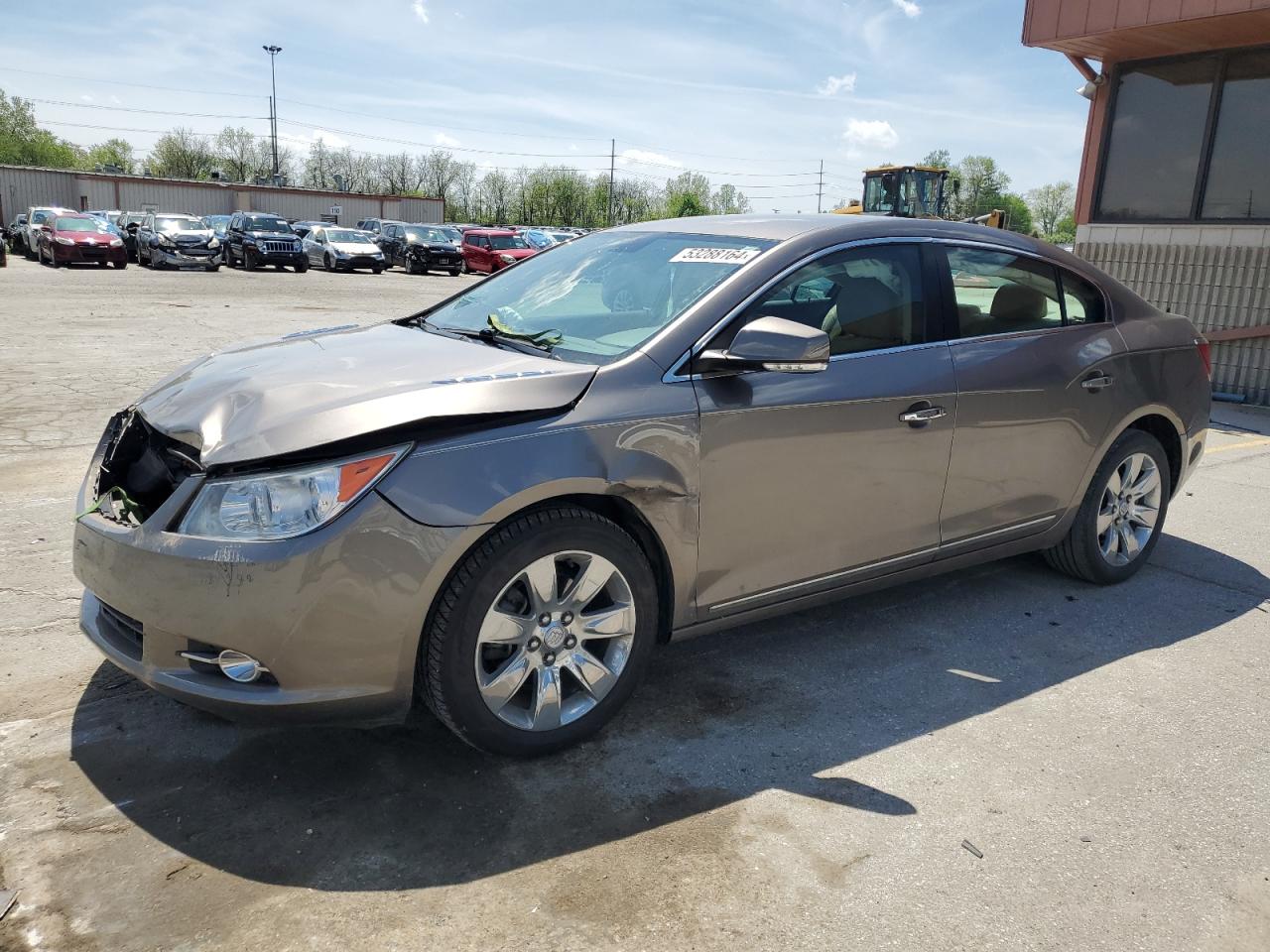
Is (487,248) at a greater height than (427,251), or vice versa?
(487,248)

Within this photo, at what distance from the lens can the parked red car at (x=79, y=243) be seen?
28391 millimetres

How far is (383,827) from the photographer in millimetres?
2719

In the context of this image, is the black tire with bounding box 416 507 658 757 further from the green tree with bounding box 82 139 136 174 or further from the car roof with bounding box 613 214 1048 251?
the green tree with bounding box 82 139 136 174

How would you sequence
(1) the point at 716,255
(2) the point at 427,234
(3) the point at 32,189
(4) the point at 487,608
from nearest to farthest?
(4) the point at 487,608
(1) the point at 716,255
(2) the point at 427,234
(3) the point at 32,189

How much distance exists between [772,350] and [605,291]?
0.85 m

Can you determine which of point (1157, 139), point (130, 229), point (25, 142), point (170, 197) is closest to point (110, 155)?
point (25, 142)

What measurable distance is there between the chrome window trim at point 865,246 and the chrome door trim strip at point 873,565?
785 mm

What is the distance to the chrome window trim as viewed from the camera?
10.5 feet

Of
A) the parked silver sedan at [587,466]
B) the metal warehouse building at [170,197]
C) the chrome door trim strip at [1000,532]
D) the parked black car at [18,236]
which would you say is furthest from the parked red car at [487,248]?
the chrome door trim strip at [1000,532]

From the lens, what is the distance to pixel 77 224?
29188 mm

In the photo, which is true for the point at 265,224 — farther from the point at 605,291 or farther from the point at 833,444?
the point at 833,444

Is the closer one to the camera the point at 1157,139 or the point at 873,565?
the point at 873,565

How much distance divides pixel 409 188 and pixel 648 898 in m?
108

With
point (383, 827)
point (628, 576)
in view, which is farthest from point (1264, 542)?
point (383, 827)
